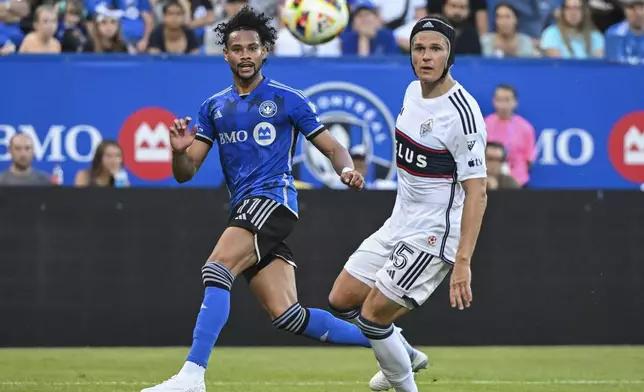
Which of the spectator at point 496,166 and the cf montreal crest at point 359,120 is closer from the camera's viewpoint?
the spectator at point 496,166

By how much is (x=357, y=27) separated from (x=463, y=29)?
1.16 meters

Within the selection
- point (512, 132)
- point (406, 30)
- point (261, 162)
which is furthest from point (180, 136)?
point (406, 30)

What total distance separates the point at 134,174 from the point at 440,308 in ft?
11.1

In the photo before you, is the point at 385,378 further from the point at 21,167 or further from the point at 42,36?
the point at 42,36

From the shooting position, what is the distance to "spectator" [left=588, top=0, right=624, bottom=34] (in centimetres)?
1516

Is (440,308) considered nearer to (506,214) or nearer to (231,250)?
(506,214)

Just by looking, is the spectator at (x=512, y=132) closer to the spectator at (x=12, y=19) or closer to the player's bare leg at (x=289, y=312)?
the spectator at (x=12, y=19)

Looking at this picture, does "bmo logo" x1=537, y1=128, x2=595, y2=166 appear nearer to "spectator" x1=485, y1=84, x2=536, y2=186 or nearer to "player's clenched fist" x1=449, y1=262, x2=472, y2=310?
"spectator" x1=485, y1=84, x2=536, y2=186

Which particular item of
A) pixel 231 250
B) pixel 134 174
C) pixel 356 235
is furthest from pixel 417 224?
pixel 134 174

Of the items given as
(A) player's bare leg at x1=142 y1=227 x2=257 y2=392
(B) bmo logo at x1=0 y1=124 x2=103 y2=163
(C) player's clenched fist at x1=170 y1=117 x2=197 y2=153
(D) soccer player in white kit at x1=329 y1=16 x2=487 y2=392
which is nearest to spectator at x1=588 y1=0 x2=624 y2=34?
(B) bmo logo at x1=0 y1=124 x2=103 y2=163

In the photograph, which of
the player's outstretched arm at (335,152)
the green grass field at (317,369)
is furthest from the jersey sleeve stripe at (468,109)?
the green grass field at (317,369)

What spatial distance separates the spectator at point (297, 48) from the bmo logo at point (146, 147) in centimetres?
174

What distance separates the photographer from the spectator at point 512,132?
1348 centimetres

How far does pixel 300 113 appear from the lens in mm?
7973
